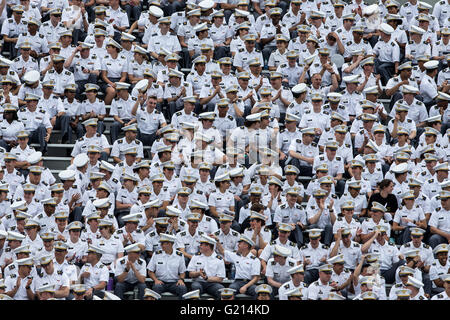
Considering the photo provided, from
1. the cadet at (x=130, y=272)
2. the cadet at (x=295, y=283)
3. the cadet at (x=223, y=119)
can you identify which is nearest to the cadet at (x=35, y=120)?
the cadet at (x=223, y=119)

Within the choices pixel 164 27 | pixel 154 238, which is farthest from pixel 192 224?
pixel 164 27

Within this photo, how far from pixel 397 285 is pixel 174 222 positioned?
3.59 m

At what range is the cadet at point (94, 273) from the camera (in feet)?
60.6

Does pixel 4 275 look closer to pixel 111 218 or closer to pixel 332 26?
pixel 111 218

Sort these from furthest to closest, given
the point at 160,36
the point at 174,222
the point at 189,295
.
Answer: the point at 160,36, the point at 174,222, the point at 189,295

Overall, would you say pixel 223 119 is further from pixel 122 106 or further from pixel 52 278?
pixel 52 278

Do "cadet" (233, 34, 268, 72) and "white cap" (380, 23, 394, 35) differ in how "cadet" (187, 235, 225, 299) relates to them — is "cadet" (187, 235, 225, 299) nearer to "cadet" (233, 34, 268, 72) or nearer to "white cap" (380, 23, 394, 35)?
"cadet" (233, 34, 268, 72)

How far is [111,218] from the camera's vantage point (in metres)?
19.6

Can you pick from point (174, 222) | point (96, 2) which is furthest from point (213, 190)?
point (96, 2)

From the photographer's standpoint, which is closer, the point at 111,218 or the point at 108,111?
the point at 111,218

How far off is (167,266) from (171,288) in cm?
37

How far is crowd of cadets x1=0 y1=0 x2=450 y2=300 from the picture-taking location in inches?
746

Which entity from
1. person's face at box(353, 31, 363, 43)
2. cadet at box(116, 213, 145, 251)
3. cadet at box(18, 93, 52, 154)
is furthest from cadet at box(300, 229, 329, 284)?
person's face at box(353, 31, 363, 43)

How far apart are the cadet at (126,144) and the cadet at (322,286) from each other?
4.10m
